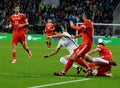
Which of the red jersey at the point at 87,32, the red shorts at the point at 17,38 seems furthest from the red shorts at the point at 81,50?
the red shorts at the point at 17,38

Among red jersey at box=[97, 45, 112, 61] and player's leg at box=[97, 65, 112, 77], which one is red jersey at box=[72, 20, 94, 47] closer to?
red jersey at box=[97, 45, 112, 61]

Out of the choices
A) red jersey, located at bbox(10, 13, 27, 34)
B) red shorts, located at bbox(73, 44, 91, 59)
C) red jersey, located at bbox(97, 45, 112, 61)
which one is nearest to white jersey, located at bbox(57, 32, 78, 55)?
red jersey, located at bbox(97, 45, 112, 61)

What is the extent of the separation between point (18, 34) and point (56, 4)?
2942cm

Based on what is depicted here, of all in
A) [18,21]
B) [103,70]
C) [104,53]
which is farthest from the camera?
[18,21]

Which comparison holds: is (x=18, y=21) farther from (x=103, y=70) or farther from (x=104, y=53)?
(x=103, y=70)

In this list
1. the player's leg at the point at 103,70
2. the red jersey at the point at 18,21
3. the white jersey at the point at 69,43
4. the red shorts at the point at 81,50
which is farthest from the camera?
the red jersey at the point at 18,21

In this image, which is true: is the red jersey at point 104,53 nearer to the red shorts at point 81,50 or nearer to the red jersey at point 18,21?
the red shorts at point 81,50

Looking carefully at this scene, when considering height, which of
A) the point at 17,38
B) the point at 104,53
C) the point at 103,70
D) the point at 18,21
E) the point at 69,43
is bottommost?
the point at 103,70

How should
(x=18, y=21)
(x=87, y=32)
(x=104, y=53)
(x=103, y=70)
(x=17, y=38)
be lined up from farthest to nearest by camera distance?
(x=17, y=38) → (x=18, y=21) → (x=104, y=53) → (x=103, y=70) → (x=87, y=32)

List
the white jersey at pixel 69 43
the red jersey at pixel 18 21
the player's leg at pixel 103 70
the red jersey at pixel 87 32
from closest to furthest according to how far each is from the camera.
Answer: the red jersey at pixel 87 32
the player's leg at pixel 103 70
the white jersey at pixel 69 43
the red jersey at pixel 18 21

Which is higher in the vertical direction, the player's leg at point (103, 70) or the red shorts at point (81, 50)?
the red shorts at point (81, 50)

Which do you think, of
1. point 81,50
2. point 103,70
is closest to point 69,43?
point 81,50

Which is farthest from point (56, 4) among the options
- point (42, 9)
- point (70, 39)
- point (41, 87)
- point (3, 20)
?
point (41, 87)

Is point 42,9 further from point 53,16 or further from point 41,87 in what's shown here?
point 41,87
